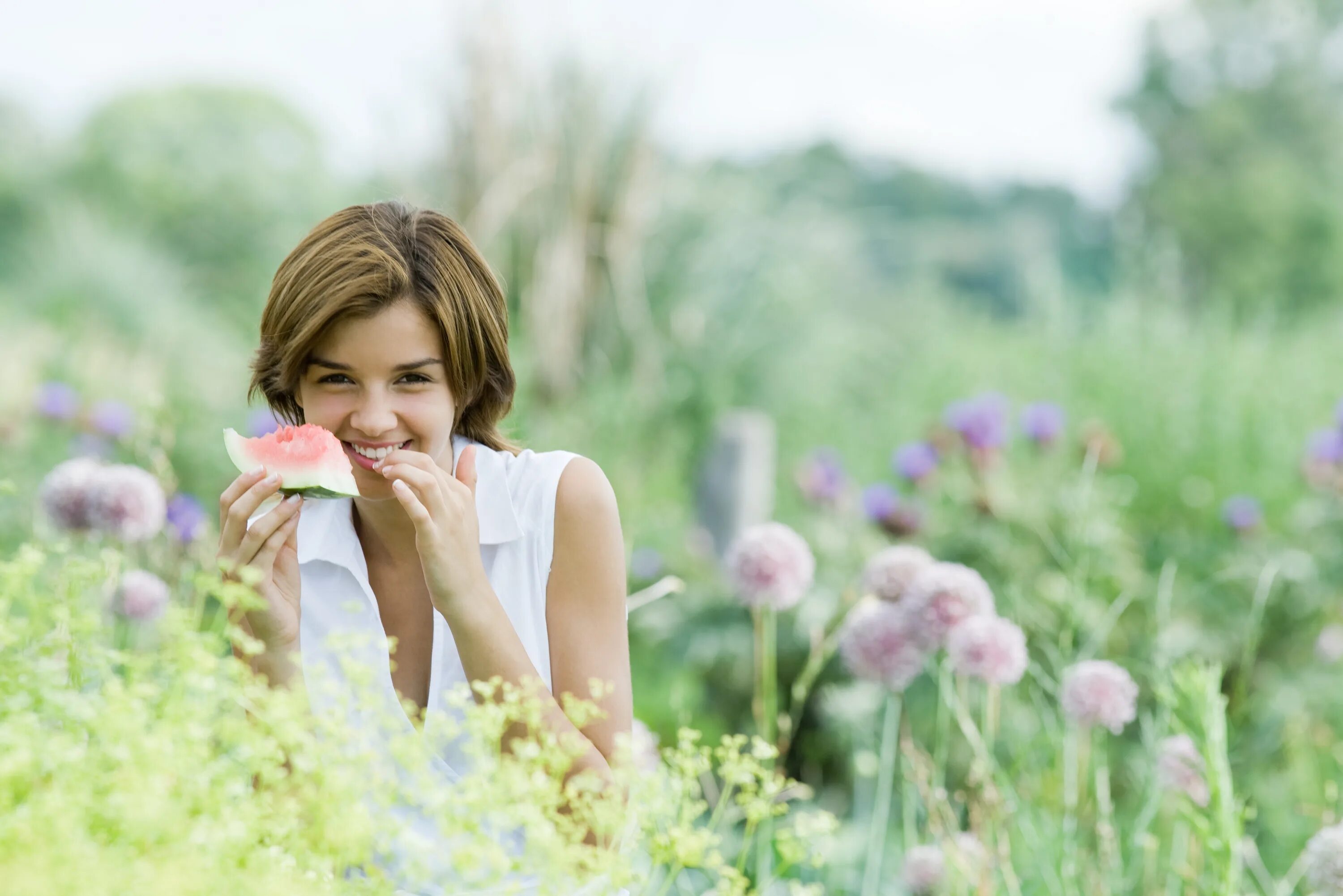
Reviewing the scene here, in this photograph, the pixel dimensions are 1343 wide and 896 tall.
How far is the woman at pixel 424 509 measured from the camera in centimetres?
163

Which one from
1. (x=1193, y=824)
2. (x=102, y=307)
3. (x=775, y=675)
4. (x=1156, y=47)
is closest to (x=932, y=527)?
(x=775, y=675)

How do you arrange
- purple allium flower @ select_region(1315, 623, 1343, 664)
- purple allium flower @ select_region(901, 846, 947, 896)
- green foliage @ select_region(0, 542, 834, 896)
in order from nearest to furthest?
1. green foliage @ select_region(0, 542, 834, 896)
2. purple allium flower @ select_region(901, 846, 947, 896)
3. purple allium flower @ select_region(1315, 623, 1343, 664)

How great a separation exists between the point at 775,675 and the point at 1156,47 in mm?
29601

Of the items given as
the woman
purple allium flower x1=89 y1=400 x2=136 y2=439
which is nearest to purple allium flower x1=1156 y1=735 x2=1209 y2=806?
the woman

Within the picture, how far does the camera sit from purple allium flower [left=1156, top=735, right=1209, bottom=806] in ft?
7.09

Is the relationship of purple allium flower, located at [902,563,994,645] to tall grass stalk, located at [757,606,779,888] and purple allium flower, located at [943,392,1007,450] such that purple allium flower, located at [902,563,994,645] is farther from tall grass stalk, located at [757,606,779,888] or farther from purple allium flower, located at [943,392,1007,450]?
purple allium flower, located at [943,392,1007,450]

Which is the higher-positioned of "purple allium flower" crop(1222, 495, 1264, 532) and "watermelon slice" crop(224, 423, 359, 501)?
"watermelon slice" crop(224, 423, 359, 501)

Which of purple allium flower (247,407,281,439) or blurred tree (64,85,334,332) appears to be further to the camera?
blurred tree (64,85,334,332)

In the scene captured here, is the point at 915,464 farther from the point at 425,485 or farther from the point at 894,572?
the point at 425,485

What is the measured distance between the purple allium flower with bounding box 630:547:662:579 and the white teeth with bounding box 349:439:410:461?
→ 8.61 ft

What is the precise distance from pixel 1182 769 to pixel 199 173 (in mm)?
19194

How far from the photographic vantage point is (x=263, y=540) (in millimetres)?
Result: 1623

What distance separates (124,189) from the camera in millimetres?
18812

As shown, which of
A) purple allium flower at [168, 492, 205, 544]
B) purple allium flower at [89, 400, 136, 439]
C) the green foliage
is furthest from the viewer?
purple allium flower at [89, 400, 136, 439]
